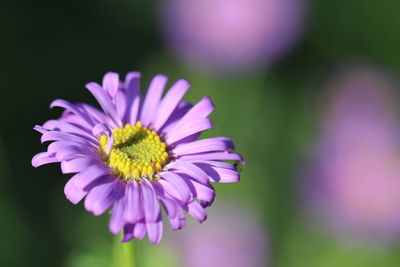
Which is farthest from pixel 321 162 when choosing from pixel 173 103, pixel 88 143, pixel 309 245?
pixel 88 143

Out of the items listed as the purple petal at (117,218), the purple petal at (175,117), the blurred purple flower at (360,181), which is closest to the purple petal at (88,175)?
the purple petal at (117,218)

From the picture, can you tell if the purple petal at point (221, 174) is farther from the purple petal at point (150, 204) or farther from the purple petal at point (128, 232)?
the purple petal at point (128, 232)

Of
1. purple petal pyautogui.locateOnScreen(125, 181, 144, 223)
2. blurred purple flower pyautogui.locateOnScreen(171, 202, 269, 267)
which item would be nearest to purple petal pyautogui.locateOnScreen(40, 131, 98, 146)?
purple petal pyautogui.locateOnScreen(125, 181, 144, 223)

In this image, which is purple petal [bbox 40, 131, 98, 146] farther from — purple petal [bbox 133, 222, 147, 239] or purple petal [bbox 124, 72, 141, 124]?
purple petal [bbox 133, 222, 147, 239]

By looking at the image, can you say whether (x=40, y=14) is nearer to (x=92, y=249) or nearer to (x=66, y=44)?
(x=66, y=44)

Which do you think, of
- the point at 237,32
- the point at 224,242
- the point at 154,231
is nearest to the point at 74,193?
the point at 154,231
